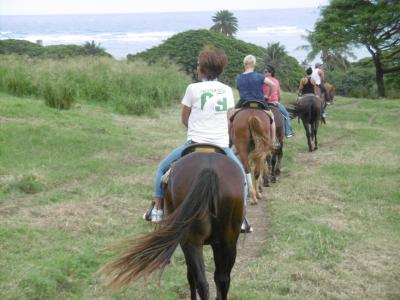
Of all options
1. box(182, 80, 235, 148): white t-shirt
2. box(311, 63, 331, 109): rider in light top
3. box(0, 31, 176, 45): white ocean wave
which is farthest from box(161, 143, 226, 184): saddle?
box(0, 31, 176, 45): white ocean wave

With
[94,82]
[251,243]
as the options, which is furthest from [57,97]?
[251,243]

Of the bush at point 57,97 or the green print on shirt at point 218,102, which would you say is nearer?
the green print on shirt at point 218,102

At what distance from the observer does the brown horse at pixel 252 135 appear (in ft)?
29.4

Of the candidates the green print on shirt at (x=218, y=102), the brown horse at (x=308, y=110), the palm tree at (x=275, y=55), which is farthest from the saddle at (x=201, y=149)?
the palm tree at (x=275, y=55)

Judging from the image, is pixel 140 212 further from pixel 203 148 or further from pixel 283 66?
pixel 283 66

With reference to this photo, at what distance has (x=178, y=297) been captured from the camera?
217 inches

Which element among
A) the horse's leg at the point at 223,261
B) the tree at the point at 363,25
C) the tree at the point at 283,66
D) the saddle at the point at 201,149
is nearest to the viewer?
the horse's leg at the point at 223,261

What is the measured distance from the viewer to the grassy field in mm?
5672

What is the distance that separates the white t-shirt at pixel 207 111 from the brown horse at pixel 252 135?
12.4ft

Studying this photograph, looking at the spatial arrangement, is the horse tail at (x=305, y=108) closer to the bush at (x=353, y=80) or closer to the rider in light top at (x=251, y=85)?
the rider in light top at (x=251, y=85)

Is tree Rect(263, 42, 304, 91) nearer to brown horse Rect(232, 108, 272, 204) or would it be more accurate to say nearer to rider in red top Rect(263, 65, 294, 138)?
rider in red top Rect(263, 65, 294, 138)

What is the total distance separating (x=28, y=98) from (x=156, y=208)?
12972mm

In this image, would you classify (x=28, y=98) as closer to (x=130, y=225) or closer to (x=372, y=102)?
(x=130, y=225)

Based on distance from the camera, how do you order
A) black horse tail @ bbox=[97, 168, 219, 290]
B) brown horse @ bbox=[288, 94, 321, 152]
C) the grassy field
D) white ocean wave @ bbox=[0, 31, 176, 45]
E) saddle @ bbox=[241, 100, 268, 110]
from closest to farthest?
black horse tail @ bbox=[97, 168, 219, 290]
the grassy field
saddle @ bbox=[241, 100, 268, 110]
brown horse @ bbox=[288, 94, 321, 152]
white ocean wave @ bbox=[0, 31, 176, 45]
